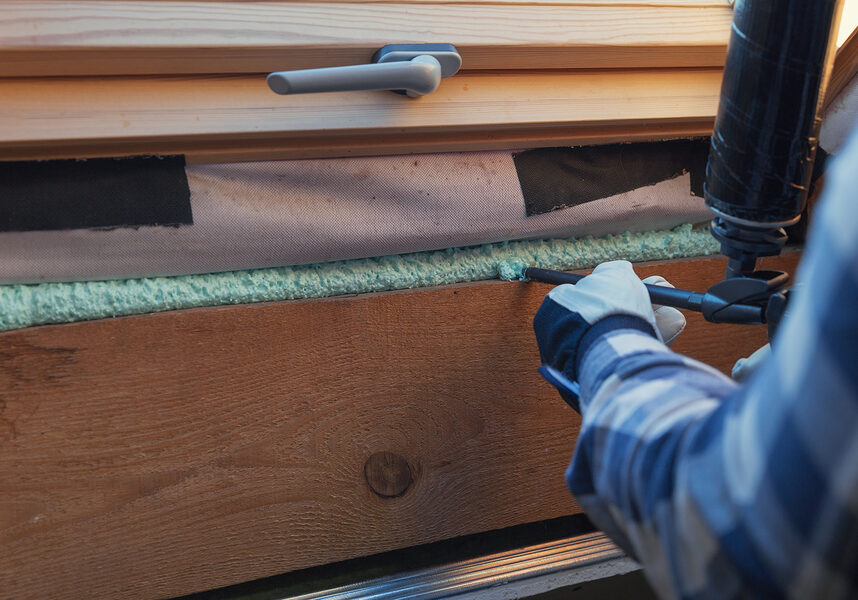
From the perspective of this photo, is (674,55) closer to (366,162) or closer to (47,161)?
(366,162)

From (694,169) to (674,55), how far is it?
0.56ft

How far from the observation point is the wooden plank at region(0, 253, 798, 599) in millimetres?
668

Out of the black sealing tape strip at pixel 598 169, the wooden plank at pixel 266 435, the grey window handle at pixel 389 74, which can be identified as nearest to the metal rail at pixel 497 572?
the wooden plank at pixel 266 435

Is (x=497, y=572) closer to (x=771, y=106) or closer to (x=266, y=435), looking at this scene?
(x=266, y=435)

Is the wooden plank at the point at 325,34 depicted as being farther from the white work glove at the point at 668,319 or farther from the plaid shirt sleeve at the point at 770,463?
the plaid shirt sleeve at the point at 770,463

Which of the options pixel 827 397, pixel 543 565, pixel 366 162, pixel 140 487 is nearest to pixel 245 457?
pixel 140 487

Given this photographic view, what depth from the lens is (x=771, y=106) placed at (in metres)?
0.56

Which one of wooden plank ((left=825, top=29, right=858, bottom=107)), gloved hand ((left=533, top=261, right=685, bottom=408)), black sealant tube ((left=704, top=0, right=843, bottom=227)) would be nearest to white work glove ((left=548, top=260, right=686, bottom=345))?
gloved hand ((left=533, top=261, right=685, bottom=408))

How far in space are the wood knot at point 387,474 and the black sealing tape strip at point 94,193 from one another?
0.35 metres

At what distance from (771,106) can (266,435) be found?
0.60 m

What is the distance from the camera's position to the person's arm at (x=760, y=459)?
10.5 inches

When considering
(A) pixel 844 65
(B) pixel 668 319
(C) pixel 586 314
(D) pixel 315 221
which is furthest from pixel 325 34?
(A) pixel 844 65

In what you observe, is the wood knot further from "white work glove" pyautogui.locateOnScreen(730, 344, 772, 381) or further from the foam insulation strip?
"white work glove" pyautogui.locateOnScreen(730, 344, 772, 381)

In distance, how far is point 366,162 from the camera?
0.73m
